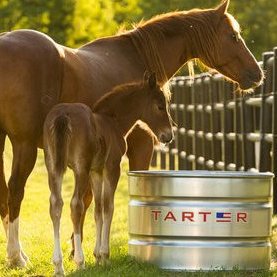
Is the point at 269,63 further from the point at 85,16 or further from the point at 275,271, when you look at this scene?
the point at 85,16

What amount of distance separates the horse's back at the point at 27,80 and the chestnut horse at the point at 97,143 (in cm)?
44

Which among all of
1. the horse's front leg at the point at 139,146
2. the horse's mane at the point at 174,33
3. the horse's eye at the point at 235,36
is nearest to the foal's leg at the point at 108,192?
the horse's front leg at the point at 139,146

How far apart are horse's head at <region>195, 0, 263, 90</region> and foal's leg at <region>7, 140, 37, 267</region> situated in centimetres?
206

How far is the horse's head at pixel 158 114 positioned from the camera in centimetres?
747

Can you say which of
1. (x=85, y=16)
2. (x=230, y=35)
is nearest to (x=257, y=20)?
(x=85, y=16)

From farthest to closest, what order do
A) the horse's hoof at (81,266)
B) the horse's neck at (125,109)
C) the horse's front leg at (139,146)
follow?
the horse's front leg at (139,146), the horse's neck at (125,109), the horse's hoof at (81,266)

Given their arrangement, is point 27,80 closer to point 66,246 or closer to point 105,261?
point 105,261

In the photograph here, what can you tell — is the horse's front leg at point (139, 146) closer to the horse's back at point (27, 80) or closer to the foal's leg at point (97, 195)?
the horse's back at point (27, 80)

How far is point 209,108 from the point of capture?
15.0 meters

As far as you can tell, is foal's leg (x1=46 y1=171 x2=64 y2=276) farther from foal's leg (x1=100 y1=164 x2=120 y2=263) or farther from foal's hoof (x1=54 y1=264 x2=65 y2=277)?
foal's leg (x1=100 y1=164 x2=120 y2=263)

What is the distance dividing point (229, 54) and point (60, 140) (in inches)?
101

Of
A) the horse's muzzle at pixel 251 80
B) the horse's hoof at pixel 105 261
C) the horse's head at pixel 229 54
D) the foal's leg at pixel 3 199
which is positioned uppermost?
the horse's head at pixel 229 54

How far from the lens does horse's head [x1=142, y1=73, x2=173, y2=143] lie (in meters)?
7.47

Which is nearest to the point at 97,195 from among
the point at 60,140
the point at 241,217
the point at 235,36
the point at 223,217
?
the point at 60,140
